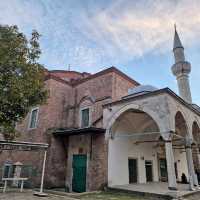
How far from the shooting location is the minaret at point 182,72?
1600 centimetres

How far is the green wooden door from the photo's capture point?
11.7 m

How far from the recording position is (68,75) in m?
21.3

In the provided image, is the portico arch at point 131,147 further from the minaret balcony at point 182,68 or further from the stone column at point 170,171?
the minaret balcony at point 182,68

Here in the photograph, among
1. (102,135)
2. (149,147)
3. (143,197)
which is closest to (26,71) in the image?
(102,135)

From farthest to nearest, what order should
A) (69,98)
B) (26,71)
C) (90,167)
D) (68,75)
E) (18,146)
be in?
(68,75), (69,98), (90,167), (18,146), (26,71)

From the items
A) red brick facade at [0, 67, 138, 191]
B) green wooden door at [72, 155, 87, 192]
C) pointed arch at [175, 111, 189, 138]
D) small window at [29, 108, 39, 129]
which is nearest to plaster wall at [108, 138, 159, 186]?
red brick facade at [0, 67, 138, 191]

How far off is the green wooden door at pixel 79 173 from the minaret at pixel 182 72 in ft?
30.8

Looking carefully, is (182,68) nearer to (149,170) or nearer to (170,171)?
(149,170)

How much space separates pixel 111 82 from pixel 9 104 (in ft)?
23.6

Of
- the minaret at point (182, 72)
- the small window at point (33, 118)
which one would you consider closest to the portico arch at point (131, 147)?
the minaret at point (182, 72)

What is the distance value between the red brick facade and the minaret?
4032 millimetres

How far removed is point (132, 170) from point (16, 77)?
9222 millimetres

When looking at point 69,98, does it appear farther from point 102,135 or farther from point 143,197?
point 143,197

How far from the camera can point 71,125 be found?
14.3 m
